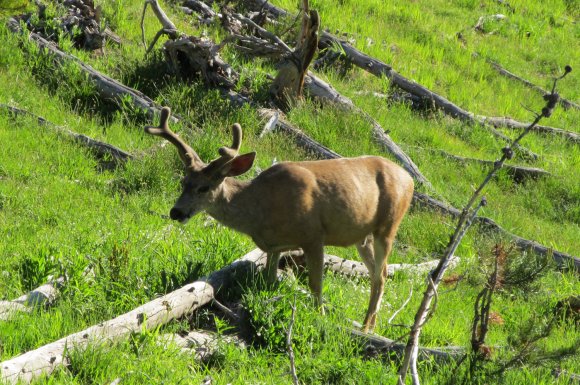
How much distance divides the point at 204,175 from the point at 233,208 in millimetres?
383

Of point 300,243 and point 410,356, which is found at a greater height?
point 410,356

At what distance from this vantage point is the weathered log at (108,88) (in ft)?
40.4

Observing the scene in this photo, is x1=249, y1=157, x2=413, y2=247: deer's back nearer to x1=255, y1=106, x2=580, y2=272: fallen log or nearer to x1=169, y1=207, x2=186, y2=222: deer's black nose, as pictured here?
x1=169, y1=207, x2=186, y2=222: deer's black nose

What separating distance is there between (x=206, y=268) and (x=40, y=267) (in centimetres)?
133

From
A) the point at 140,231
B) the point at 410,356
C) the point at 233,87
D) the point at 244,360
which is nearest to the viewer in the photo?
the point at 410,356

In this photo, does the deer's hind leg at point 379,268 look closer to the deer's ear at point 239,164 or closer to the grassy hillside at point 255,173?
the grassy hillside at point 255,173

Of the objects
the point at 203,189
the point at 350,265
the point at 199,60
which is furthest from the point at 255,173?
the point at 203,189

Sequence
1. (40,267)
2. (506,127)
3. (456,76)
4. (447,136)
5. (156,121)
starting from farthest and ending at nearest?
(456,76)
(506,127)
(447,136)
(156,121)
(40,267)

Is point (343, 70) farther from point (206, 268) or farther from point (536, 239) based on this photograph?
point (206, 268)

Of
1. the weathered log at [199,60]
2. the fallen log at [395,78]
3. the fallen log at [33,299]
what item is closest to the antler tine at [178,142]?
the fallen log at [33,299]

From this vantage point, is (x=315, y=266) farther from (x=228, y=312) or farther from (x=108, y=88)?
(x=108, y=88)

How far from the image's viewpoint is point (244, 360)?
662 centimetres

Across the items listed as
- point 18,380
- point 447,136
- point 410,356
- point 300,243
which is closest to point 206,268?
point 300,243

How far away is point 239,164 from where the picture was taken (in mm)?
8266
